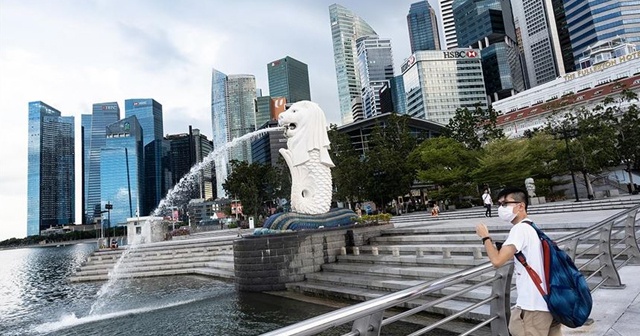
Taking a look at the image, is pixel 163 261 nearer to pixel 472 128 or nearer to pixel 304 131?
→ pixel 304 131

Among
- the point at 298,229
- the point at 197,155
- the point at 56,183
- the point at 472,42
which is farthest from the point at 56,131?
the point at 298,229

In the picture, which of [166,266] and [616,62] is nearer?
[166,266]

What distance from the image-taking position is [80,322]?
1069 cm

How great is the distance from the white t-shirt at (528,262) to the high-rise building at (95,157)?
17498 cm

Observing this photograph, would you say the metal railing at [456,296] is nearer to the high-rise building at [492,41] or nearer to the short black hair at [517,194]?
the short black hair at [517,194]

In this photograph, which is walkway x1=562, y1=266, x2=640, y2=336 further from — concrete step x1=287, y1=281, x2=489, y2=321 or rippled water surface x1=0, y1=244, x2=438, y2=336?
rippled water surface x1=0, y1=244, x2=438, y2=336

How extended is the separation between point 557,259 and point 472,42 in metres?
157

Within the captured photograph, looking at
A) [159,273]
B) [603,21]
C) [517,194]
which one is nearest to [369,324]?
[517,194]

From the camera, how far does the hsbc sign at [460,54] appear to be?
111062 millimetres

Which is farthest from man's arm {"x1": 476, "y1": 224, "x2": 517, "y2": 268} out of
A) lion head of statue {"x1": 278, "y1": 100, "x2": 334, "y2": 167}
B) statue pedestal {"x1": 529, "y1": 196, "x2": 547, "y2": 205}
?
statue pedestal {"x1": 529, "y1": 196, "x2": 547, "y2": 205}

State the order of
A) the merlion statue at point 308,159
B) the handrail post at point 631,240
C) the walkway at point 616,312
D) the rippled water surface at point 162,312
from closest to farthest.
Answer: the walkway at point 616,312 < the handrail post at point 631,240 < the rippled water surface at point 162,312 < the merlion statue at point 308,159

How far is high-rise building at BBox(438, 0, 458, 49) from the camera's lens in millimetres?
165375

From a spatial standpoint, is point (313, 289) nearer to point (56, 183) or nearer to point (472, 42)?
point (472, 42)

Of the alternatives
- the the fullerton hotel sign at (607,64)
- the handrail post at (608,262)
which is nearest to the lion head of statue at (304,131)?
the handrail post at (608,262)
